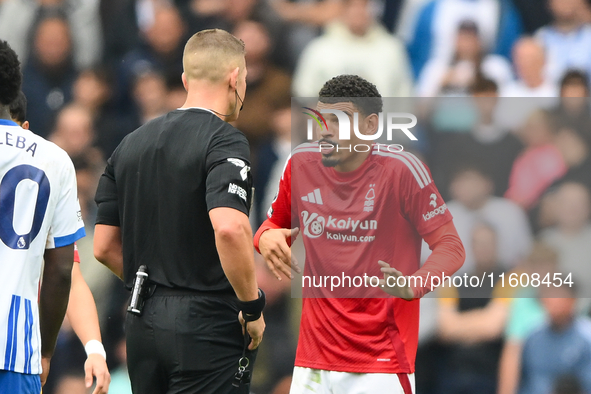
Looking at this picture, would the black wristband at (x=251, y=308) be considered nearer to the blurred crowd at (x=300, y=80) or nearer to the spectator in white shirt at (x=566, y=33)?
the blurred crowd at (x=300, y=80)

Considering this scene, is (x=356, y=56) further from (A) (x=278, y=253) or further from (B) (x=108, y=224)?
(B) (x=108, y=224)

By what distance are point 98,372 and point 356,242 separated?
51.3 inches

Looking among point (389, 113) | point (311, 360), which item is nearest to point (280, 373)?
point (311, 360)

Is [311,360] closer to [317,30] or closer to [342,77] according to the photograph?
[342,77]

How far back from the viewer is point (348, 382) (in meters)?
3.43

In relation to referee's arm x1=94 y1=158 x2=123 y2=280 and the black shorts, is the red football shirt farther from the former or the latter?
referee's arm x1=94 y1=158 x2=123 y2=280

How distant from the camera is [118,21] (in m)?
6.44

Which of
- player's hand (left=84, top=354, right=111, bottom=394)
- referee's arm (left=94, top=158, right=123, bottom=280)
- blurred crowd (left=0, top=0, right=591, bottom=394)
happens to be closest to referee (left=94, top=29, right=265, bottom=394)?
referee's arm (left=94, top=158, right=123, bottom=280)

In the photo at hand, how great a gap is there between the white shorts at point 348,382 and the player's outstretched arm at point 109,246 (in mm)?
938

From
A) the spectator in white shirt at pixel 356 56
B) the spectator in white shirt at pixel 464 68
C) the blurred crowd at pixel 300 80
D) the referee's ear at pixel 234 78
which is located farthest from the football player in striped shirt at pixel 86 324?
the spectator in white shirt at pixel 464 68

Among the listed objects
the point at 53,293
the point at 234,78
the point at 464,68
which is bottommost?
the point at 53,293

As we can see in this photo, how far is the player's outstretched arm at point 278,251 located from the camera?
336 cm

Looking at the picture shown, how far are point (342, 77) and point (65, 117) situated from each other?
351 centimetres

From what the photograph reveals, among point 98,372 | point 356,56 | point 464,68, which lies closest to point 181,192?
point 98,372
